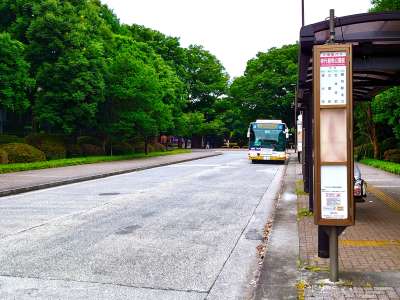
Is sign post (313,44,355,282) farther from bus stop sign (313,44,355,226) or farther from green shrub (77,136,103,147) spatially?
green shrub (77,136,103,147)

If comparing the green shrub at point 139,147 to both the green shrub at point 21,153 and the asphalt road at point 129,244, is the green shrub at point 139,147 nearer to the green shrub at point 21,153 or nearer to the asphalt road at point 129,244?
the green shrub at point 21,153

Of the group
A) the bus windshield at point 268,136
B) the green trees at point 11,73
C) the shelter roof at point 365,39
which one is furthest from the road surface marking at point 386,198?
the green trees at point 11,73

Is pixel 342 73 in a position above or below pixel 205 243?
above

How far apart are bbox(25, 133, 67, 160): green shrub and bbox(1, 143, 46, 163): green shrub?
97.2 inches

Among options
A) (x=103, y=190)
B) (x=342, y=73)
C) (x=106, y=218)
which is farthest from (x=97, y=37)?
(x=342, y=73)

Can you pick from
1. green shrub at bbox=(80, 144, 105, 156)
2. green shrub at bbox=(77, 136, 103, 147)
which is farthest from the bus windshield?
green shrub at bbox=(77, 136, 103, 147)

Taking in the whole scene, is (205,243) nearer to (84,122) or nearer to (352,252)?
(352,252)

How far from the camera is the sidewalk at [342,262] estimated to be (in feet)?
17.0

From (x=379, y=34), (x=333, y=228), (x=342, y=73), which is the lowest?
(x=333, y=228)

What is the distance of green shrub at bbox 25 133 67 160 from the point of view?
3183cm

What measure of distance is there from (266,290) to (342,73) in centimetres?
251

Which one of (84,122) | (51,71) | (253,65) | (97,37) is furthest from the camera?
(253,65)

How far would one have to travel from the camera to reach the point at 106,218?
10719mm

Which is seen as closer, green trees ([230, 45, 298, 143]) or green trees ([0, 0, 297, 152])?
green trees ([0, 0, 297, 152])
